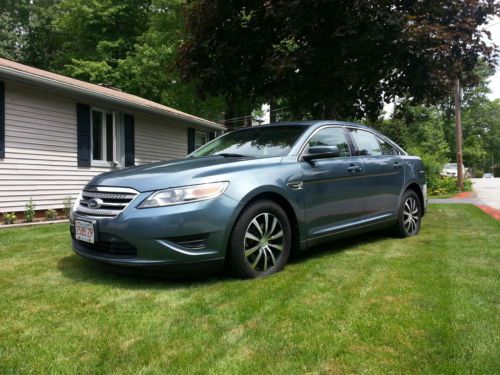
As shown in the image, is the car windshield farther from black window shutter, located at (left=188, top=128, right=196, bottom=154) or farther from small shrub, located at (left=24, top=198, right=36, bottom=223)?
black window shutter, located at (left=188, top=128, right=196, bottom=154)

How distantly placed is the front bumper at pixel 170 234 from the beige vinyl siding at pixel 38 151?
19.3 feet

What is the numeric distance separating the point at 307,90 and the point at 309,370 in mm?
7295

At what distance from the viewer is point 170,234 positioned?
333cm

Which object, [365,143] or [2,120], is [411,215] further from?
[2,120]

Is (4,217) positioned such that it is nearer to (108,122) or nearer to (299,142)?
(108,122)

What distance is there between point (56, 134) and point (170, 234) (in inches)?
277

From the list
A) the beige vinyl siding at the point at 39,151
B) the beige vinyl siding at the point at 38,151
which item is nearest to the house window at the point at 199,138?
the beige vinyl siding at the point at 39,151

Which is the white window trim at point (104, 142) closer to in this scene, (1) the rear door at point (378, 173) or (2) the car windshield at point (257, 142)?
(2) the car windshield at point (257, 142)

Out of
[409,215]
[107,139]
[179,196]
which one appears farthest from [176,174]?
[107,139]

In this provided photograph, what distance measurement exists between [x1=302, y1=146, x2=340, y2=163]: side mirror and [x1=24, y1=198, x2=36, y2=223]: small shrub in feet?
20.7

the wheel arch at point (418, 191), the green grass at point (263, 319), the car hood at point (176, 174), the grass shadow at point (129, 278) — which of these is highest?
the car hood at point (176, 174)

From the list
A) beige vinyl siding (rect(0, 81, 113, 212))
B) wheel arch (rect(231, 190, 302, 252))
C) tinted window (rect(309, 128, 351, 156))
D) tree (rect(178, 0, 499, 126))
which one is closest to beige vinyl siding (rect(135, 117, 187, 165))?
beige vinyl siding (rect(0, 81, 113, 212))

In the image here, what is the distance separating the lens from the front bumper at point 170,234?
3.33 m

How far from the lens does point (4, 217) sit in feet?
26.2
